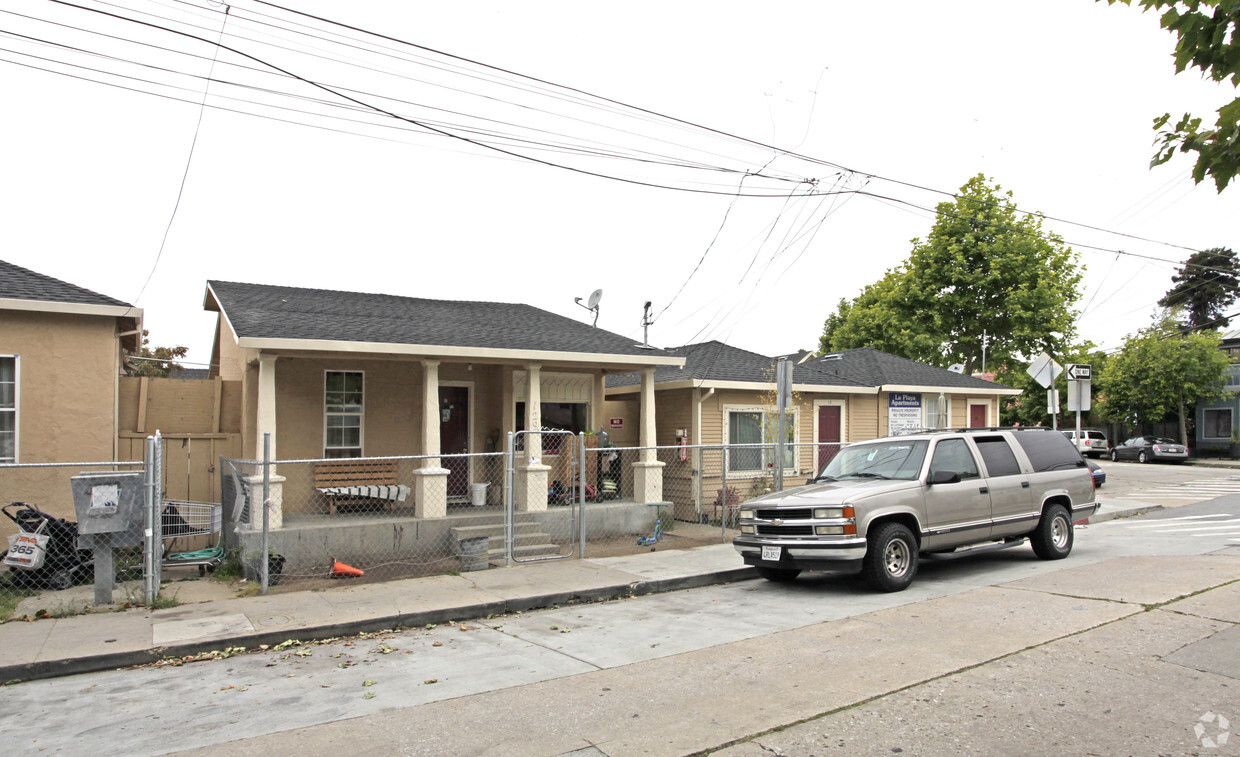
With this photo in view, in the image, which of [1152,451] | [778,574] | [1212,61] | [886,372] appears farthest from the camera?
[1152,451]

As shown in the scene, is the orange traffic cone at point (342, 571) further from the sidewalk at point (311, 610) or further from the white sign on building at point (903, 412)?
the white sign on building at point (903, 412)

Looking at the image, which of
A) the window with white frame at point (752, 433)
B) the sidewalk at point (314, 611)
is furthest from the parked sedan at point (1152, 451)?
the sidewalk at point (314, 611)

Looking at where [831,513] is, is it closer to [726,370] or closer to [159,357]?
[726,370]

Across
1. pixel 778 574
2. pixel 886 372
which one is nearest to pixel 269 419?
pixel 778 574

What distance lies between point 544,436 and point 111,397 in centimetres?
707

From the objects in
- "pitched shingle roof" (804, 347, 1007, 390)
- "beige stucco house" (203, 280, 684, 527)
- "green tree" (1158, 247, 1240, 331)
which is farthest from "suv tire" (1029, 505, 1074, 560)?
"green tree" (1158, 247, 1240, 331)

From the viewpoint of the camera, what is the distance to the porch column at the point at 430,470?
12367 mm

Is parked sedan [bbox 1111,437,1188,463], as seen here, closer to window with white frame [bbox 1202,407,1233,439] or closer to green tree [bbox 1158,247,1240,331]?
window with white frame [bbox 1202,407,1233,439]

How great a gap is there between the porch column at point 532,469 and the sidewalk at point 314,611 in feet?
8.39

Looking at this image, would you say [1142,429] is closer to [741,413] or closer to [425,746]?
[741,413]

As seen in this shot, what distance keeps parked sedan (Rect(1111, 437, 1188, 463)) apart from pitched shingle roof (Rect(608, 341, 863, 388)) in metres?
26.7

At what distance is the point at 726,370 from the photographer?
1723cm

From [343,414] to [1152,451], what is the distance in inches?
1533

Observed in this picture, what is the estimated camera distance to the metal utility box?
8031 millimetres
